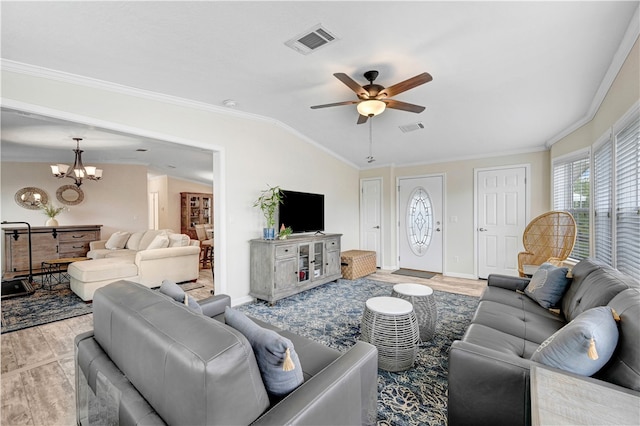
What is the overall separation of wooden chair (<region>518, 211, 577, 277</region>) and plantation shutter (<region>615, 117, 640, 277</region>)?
79 centimetres

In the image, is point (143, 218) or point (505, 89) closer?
point (505, 89)

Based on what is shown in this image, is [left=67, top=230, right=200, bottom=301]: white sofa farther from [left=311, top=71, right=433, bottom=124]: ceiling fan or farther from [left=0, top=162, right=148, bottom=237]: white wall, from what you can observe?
[left=311, top=71, right=433, bottom=124]: ceiling fan

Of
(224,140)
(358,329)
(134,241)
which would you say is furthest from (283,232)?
(134,241)

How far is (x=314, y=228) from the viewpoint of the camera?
196 inches

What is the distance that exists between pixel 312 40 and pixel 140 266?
4059 millimetres

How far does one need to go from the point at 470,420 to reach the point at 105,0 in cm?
322

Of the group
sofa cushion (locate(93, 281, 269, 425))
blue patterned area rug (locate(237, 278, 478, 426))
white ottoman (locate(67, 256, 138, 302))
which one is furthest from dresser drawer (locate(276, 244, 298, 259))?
sofa cushion (locate(93, 281, 269, 425))

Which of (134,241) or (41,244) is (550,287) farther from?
(41,244)

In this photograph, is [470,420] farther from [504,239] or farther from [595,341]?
[504,239]

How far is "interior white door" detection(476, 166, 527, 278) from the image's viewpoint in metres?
4.86

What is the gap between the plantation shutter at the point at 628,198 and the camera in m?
2.14

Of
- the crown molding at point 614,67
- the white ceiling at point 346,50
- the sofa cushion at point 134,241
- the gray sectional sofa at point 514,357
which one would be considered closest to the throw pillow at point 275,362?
the gray sectional sofa at point 514,357

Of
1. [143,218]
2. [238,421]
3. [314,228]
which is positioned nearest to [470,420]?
[238,421]

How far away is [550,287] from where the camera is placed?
7.77 feet
